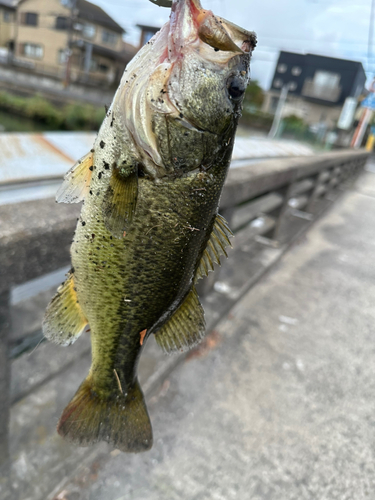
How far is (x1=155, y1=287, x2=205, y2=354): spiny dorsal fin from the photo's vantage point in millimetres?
1192

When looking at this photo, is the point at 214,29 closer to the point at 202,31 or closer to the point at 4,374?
the point at 202,31

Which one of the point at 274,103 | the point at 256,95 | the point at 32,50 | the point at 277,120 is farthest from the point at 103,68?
the point at 277,120

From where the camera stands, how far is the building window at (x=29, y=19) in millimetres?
35531

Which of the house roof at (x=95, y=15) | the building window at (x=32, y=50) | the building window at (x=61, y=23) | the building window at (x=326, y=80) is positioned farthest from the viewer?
the building window at (x=326, y=80)

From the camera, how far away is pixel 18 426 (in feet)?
6.52

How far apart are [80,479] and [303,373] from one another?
1.89 m

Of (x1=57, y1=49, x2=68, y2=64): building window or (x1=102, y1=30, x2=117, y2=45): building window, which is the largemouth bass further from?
(x1=102, y1=30, x2=117, y2=45): building window

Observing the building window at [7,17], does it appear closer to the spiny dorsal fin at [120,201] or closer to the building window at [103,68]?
the building window at [103,68]

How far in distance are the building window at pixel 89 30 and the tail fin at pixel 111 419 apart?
142 feet

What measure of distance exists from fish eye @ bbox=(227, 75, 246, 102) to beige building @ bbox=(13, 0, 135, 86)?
38456 millimetres

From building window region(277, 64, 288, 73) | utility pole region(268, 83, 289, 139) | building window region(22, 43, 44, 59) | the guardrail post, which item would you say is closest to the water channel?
utility pole region(268, 83, 289, 139)

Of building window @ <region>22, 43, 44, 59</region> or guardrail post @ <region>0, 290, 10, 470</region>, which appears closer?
guardrail post @ <region>0, 290, 10, 470</region>

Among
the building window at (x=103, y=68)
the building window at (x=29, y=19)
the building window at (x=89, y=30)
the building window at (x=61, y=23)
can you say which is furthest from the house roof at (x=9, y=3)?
the building window at (x=103, y=68)

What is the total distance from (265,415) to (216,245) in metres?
1.85
